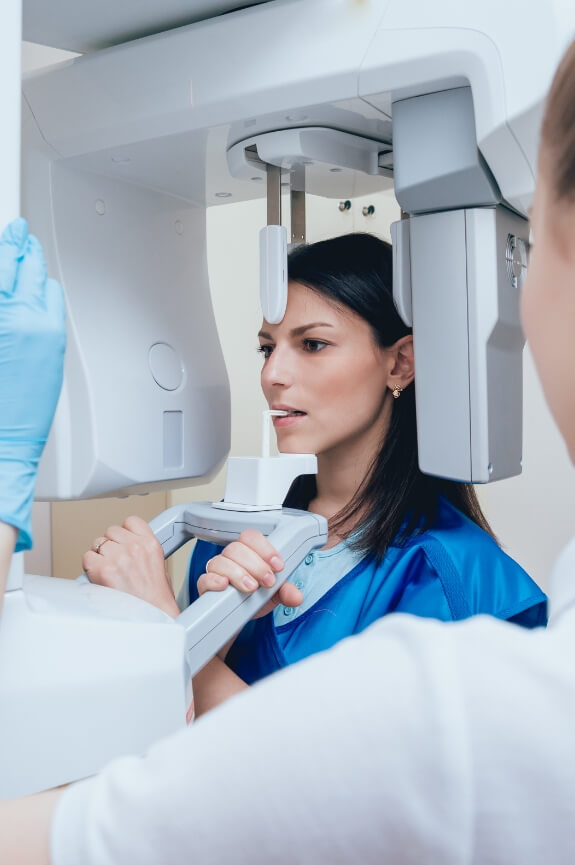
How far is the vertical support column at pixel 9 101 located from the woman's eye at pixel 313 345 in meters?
0.66

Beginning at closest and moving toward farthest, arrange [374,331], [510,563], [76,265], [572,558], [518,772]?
1. [518,772]
2. [572,558]
3. [76,265]
4. [510,563]
5. [374,331]

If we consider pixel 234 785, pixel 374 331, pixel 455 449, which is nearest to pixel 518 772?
pixel 234 785

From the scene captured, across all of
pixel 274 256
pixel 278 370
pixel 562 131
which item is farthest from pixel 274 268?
pixel 562 131

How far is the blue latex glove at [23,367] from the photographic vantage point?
27.0 inches

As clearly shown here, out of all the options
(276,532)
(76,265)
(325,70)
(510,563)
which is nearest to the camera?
(325,70)

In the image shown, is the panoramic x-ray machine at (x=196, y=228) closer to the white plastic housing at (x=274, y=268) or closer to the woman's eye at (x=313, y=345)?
the white plastic housing at (x=274, y=268)

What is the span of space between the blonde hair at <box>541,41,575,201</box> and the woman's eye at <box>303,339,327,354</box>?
0.87 metres

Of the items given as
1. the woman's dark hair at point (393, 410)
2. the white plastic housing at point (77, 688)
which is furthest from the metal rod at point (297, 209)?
the white plastic housing at point (77, 688)

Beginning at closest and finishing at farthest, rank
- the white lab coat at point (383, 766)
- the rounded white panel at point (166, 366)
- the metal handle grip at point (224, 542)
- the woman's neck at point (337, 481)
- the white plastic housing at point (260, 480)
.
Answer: the white lab coat at point (383, 766) < the metal handle grip at point (224, 542) < the white plastic housing at point (260, 480) < the rounded white panel at point (166, 366) < the woman's neck at point (337, 481)

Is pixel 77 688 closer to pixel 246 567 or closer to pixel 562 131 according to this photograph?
pixel 246 567

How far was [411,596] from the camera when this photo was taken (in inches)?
43.9

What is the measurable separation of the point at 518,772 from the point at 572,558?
17 centimetres

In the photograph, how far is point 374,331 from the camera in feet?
4.34

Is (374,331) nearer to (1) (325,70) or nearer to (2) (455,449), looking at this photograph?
(2) (455,449)
